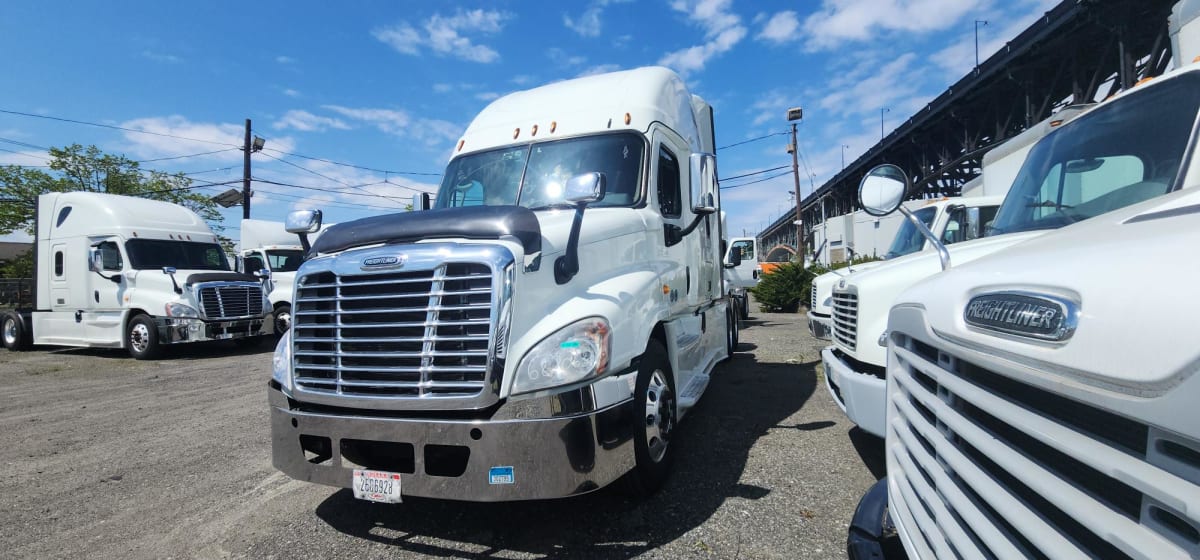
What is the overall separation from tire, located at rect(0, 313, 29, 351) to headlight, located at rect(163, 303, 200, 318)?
5615mm

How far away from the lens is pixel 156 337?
11250 millimetres

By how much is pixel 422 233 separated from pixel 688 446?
2.80 meters

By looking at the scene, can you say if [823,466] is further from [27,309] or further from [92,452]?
[27,309]

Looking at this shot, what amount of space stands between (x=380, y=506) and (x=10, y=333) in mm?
16334

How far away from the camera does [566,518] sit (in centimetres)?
339

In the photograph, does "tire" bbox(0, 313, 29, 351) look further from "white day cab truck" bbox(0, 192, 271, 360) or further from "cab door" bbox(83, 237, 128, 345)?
"cab door" bbox(83, 237, 128, 345)

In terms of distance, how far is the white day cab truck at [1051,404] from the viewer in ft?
2.64

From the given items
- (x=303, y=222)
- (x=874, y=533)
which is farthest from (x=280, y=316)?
(x=874, y=533)

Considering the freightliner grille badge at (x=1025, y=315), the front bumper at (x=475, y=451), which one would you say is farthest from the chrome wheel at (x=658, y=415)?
the freightliner grille badge at (x=1025, y=315)

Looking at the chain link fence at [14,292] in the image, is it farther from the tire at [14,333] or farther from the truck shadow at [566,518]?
the truck shadow at [566,518]

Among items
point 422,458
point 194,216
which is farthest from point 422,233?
point 194,216

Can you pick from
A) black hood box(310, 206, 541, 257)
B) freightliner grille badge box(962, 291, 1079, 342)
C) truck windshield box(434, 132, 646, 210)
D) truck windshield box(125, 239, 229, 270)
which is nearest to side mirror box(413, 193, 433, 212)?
truck windshield box(434, 132, 646, 210)

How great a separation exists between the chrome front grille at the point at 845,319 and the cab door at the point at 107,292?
13.5m

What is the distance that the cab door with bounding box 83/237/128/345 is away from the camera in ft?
38.0
